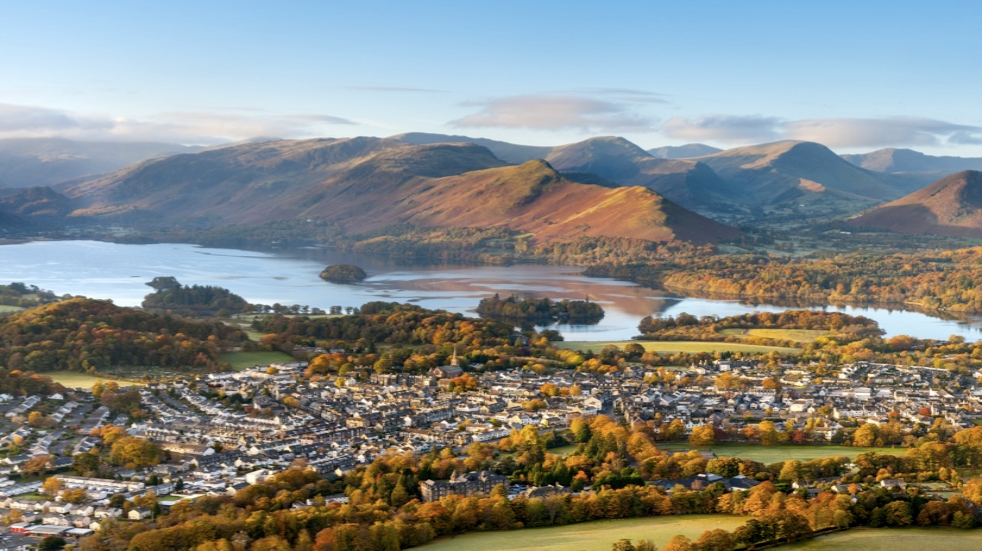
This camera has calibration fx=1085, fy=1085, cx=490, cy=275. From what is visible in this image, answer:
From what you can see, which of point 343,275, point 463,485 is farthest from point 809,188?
point 463,485

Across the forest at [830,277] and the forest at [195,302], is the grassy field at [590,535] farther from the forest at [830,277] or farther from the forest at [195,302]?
the forest at [830,277]

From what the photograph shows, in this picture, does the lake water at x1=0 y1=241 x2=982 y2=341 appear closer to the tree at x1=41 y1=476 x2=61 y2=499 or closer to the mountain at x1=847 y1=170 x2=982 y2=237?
the tree at x1=41 y1=476 x2=61 y2=499

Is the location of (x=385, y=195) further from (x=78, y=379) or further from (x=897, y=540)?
(x=897, y=540)

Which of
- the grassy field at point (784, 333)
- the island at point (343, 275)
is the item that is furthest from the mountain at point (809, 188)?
the grassy field at point (784, 333)

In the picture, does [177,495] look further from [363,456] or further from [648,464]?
[648,464]

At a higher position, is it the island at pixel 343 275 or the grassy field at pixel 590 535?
the island at pixel 343 275

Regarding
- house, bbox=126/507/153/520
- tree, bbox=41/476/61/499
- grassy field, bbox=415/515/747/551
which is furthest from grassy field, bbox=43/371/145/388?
grassy field, bbox=415/515/747/551
